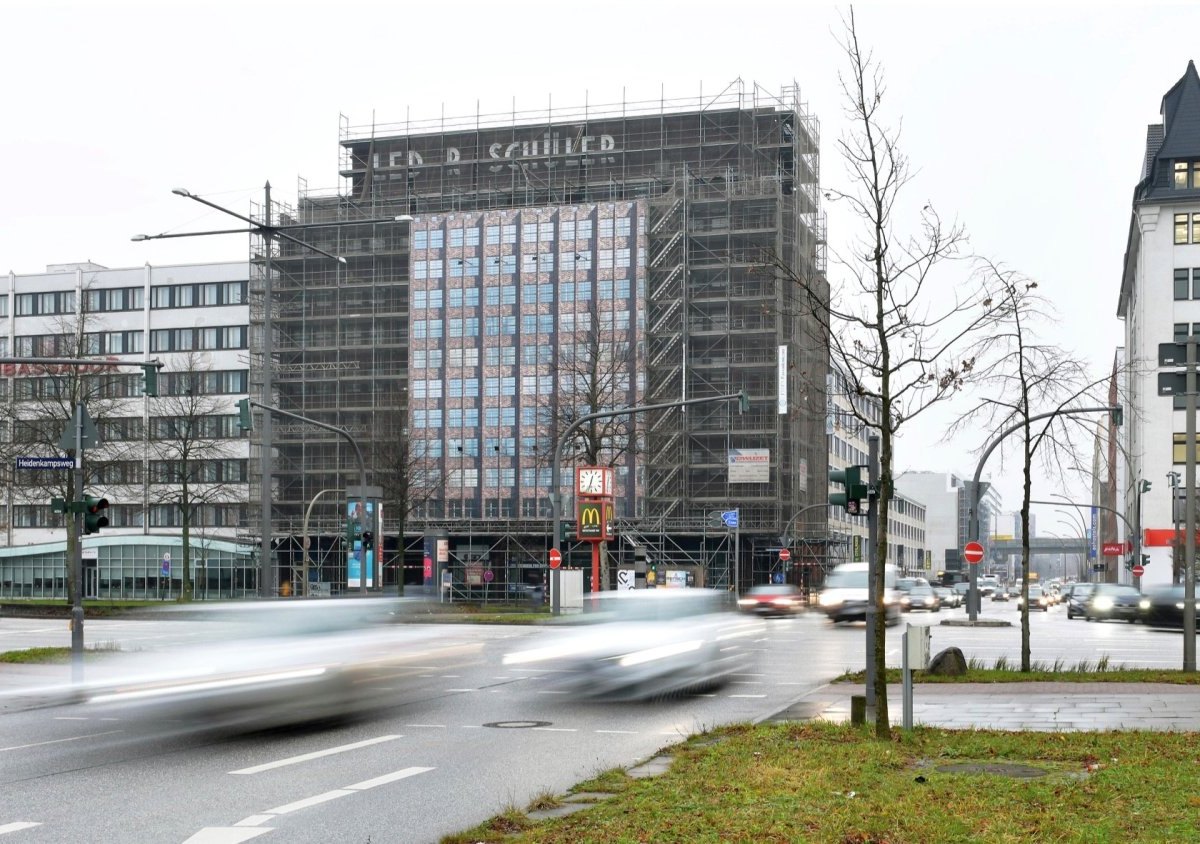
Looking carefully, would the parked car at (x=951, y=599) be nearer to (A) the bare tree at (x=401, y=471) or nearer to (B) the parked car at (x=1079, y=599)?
(B) the parked car at (x=1079, y=599)

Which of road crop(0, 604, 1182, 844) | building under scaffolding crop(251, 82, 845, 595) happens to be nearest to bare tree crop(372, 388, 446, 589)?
building under scaffolding crop(251, 82, 845, 595)

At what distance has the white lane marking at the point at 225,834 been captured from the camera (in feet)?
29.9

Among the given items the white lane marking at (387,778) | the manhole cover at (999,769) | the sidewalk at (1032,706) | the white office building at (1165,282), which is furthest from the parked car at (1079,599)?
the white lane marking at (387,778)

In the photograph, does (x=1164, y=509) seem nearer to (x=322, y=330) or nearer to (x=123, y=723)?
(x=322, y=330)

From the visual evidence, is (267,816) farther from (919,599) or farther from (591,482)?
(919,599)

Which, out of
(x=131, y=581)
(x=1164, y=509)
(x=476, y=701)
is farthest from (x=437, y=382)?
(x=476, y=701)

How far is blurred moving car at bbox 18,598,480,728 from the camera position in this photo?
14688 millimetres

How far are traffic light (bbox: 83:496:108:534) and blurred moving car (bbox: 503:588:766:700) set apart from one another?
8.74 meters

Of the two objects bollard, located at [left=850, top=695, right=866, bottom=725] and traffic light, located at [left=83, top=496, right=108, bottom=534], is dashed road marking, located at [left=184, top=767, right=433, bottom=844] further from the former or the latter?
traffic light, located at [left=83, top=496, right=108, bottom=534]

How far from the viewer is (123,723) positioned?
16547mm

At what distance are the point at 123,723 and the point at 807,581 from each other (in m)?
69.7

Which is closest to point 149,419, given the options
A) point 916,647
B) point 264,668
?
point 264,668

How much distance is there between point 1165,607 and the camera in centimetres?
4272

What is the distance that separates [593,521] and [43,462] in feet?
80.4
